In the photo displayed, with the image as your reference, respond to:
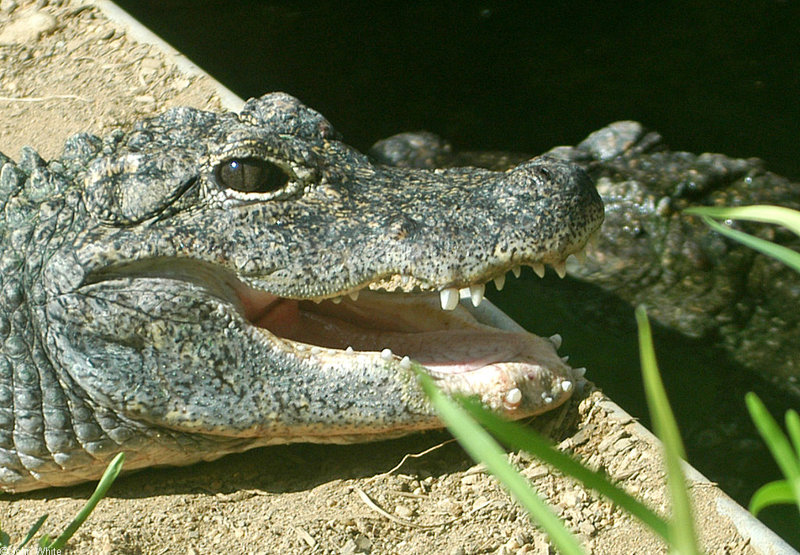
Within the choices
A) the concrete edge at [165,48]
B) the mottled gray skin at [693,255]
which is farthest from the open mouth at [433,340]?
the concrete edge at [165,48]

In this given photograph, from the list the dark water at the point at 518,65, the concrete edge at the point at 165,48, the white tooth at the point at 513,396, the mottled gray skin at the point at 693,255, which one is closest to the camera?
the white tooth at the point at 513,396

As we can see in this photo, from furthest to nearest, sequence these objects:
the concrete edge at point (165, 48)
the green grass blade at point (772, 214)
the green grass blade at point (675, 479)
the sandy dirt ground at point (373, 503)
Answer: the concrete edge at point (165, 48)
the sandy dirt ground at point (373, 503)
the green grass blade at point (772, 214)
the green grass blade at point (675, 479)

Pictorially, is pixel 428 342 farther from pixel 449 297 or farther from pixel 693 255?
pixel 693 255

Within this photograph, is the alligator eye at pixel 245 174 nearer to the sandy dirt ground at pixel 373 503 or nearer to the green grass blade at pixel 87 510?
the sandy dirt ground at pixel 373 503

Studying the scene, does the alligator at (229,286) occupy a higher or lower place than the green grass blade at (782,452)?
lower

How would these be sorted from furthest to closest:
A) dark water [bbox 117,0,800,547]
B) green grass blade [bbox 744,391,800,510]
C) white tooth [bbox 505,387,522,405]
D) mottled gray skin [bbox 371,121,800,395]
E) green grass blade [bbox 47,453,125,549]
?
dark water [bbox 117,0,800,547], mottled gray skin [bbox 371,121,800,395], white tooth [bbox 505,387,522,405], green grass blade [bbox 47,453,125,549], green grass blade [bbox 744,391,800,510]

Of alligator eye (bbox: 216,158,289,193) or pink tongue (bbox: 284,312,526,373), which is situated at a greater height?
alligator eye (bbox: 216,158,289,193)

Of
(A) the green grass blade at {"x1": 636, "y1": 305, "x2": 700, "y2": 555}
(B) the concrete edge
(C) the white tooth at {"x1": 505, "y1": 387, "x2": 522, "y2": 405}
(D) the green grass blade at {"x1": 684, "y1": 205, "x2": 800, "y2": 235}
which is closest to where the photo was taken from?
(A) the green grass blade at {"x1": 636, "y1": 305, "x2": 700, "y2": 555}

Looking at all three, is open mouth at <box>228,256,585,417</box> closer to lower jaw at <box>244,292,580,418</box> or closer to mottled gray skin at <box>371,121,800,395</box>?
lower jaw at <box>244,292,580,418</box>

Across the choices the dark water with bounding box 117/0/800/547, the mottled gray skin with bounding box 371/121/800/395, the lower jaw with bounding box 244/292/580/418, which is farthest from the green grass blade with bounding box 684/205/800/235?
the dark water with bounding box 117/0/800/547
